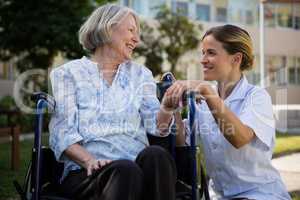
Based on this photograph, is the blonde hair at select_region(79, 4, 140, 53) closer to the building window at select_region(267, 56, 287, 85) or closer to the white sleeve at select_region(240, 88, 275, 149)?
the white sleeve at select_region(240, 88, 275, 149)

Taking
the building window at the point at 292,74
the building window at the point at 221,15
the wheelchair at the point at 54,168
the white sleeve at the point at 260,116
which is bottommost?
the wheelchair at the point at 54,168

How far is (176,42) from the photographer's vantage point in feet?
56.2

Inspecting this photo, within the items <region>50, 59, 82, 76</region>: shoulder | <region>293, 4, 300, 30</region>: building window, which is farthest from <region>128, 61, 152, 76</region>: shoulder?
<region>293, 4, 300, 30</region>: building window

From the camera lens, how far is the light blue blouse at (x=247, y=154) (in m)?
2.14

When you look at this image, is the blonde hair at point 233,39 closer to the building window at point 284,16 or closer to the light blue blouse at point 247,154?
the light blue blouse at point 247,154

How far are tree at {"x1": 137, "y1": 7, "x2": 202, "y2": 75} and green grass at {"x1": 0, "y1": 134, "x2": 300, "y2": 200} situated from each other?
302 inches

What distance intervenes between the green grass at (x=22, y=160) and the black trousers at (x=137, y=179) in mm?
1537

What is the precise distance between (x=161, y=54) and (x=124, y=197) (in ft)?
51.0

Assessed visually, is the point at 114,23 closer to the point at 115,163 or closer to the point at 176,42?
the point at 115,163

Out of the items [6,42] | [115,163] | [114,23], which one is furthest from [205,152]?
[6,42]

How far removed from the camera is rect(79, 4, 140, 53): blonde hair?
2.42m

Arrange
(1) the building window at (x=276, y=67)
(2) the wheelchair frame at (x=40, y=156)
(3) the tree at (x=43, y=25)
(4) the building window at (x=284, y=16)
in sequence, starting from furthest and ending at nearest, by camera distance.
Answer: (4) the building window at (x=284, y=16)
(1) the building window at (x=276, y=67)
(3) the tree at (x=43, y=25)
(2) the wheelchair frame at (x=40, y=156)

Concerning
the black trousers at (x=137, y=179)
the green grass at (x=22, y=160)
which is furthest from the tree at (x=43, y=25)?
the black trousers at (x=137, y=179)

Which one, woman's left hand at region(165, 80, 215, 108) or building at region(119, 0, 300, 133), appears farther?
building at region(119, 0, 300, 133)
